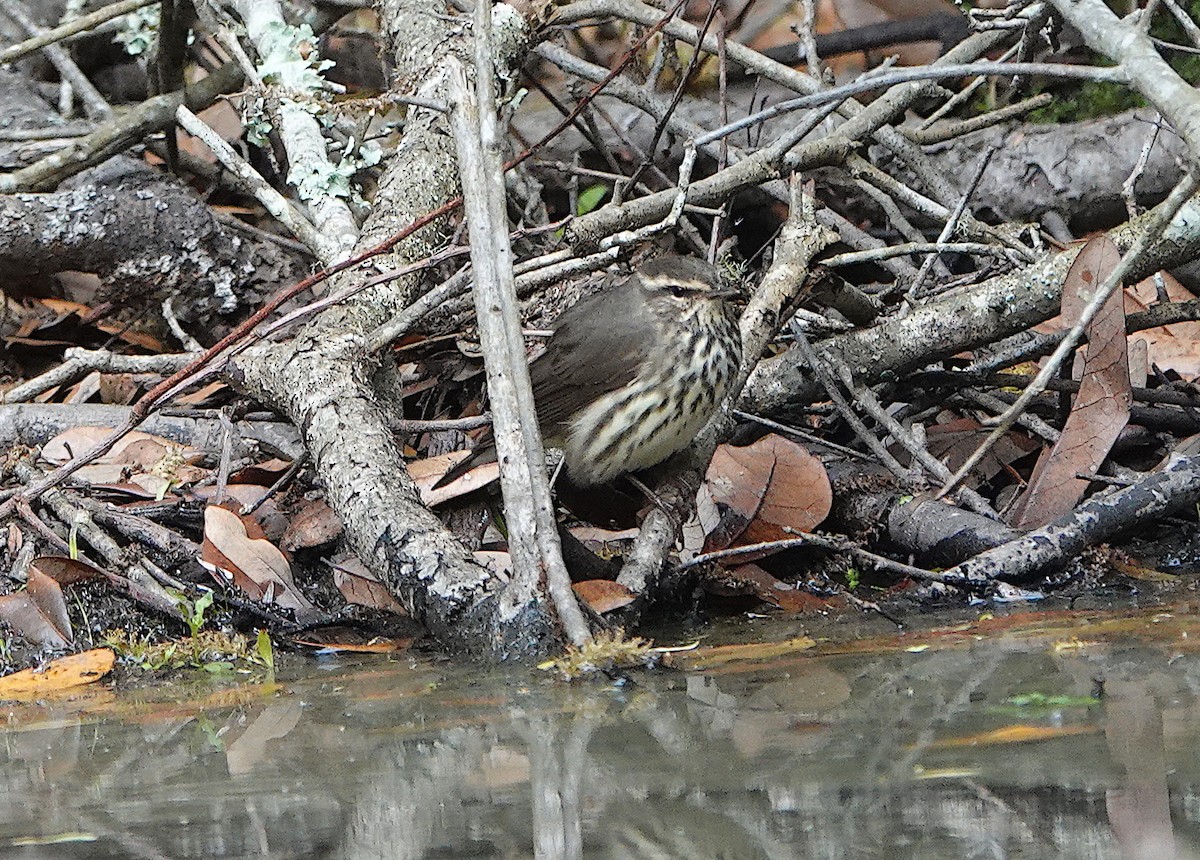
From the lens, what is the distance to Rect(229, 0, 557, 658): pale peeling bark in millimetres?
3193

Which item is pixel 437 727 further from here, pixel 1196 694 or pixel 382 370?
pixel 382 370

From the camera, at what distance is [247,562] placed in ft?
12.9

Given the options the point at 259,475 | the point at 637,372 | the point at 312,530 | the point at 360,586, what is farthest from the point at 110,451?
the point at 637,372

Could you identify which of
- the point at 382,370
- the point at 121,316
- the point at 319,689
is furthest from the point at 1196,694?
the point at 121,316

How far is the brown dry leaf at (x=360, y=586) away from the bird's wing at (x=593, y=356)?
0.72 m

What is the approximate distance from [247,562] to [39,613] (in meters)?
0.55

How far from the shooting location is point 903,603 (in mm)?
3619

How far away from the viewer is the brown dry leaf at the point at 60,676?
3.34m

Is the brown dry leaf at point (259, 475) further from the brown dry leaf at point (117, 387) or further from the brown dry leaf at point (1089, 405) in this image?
the brown dry leaf at point (1089, 405)

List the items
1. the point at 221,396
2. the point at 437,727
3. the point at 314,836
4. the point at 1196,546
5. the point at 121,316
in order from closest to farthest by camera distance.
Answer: the point at 314,836 < the point at 437,727 < the point at 1196,546 < the point at 221,396 < the point at 121,316

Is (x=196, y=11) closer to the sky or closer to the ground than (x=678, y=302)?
closer to the sky

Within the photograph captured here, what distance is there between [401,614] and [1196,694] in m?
2.09

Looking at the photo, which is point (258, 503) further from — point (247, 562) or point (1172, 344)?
point (1172, 344)

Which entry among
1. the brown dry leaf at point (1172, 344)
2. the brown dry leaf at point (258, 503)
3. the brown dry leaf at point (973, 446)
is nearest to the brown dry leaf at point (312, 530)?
the brown dry leaf at point (258, 503)
